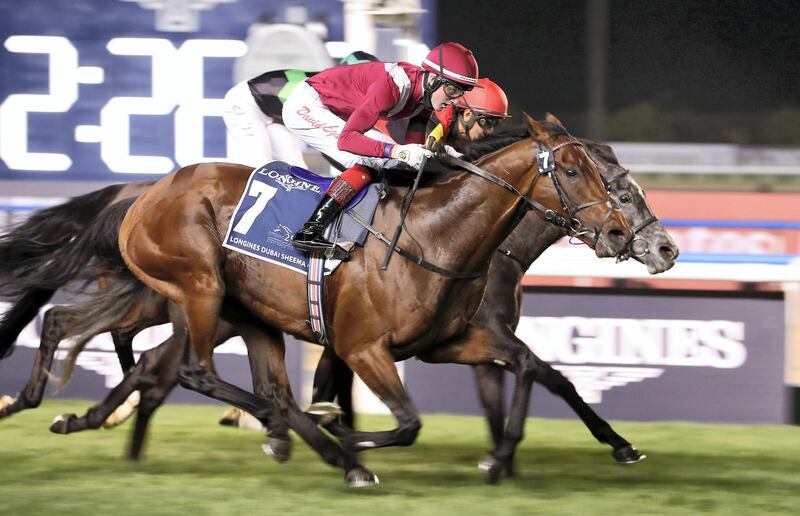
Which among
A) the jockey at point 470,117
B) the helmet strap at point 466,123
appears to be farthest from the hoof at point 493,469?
the helmet strap at point 466,123

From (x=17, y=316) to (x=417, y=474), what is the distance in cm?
174

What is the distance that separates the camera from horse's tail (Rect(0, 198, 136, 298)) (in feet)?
15.5

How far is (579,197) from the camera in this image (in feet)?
13.3

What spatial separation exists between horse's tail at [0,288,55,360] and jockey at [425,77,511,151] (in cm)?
168

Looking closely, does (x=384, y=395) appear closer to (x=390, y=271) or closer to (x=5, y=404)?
(x=390, y=271)

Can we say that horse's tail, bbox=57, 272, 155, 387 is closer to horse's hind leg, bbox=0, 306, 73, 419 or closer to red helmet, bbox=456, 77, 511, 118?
horse's hind leg, bbox=0, 306, 73, 419

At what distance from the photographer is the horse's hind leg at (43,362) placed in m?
4.92

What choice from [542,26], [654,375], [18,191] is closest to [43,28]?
[18,191]

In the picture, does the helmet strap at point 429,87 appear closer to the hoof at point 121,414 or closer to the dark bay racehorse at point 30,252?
the dark bay racehorse at point 30,252

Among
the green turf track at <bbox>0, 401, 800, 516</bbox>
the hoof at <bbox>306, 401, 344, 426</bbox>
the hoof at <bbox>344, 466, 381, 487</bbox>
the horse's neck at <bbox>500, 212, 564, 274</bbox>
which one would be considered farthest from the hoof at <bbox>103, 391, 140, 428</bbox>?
the horse's neck at <bbox>500, 212, 564, 274</bbox>

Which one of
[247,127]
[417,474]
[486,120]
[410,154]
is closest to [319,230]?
[410,154]

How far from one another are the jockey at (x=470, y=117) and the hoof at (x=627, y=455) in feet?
4.20

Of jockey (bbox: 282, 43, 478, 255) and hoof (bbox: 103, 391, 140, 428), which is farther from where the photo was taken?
hoof (bbox: 103, 391, 140, 428)

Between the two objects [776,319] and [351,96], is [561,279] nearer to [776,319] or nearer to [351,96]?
[776,319]
